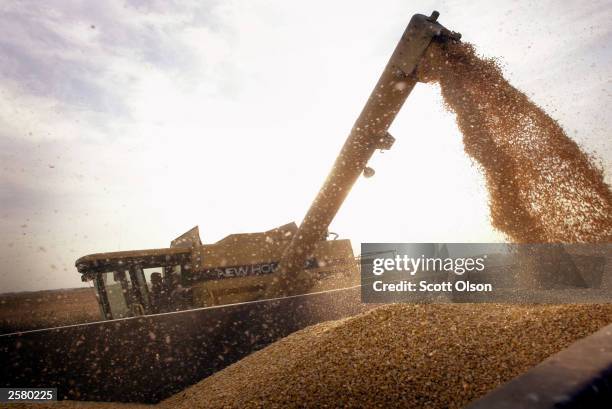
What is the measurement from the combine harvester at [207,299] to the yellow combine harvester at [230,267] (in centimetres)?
1

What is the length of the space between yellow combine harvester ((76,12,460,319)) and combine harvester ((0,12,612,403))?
0.05 ft

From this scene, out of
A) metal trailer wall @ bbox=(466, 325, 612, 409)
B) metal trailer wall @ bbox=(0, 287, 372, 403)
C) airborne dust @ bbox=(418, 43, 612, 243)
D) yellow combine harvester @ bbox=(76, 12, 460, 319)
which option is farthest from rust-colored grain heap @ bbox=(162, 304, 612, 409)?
yellow combine harvester @ bbox=(76, 12, 460, 319)

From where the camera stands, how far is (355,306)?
3773 mm

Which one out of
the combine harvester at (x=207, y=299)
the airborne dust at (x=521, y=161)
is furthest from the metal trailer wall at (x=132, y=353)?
the airborne dust at (x=521, y=161)

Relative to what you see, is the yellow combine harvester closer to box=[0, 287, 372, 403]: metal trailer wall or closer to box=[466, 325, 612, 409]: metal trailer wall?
box=[0, 287, 372, 403]: metal trailer wall

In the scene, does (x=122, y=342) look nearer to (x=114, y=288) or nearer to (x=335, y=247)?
(x=114, y=288)

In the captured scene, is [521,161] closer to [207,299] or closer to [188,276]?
[207,299]

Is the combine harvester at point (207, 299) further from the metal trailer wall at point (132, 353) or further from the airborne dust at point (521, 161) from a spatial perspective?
the airborne dust at point (521, 161)

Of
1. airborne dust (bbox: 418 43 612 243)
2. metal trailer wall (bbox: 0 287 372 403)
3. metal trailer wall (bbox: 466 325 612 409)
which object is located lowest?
metal trailer wall (bbox: 0 287 372 403)

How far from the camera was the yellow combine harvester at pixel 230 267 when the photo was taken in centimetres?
458

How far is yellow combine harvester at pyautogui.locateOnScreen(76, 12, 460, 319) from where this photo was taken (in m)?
4.58

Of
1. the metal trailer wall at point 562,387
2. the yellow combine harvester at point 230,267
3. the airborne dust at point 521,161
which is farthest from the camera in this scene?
the yellow combine harvester at point 230,267

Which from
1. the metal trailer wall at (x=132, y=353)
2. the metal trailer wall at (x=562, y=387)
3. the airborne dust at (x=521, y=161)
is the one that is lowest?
the metal trailer wall at (x=132, y=353)

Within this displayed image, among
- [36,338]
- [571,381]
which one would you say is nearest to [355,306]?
[36,338]
